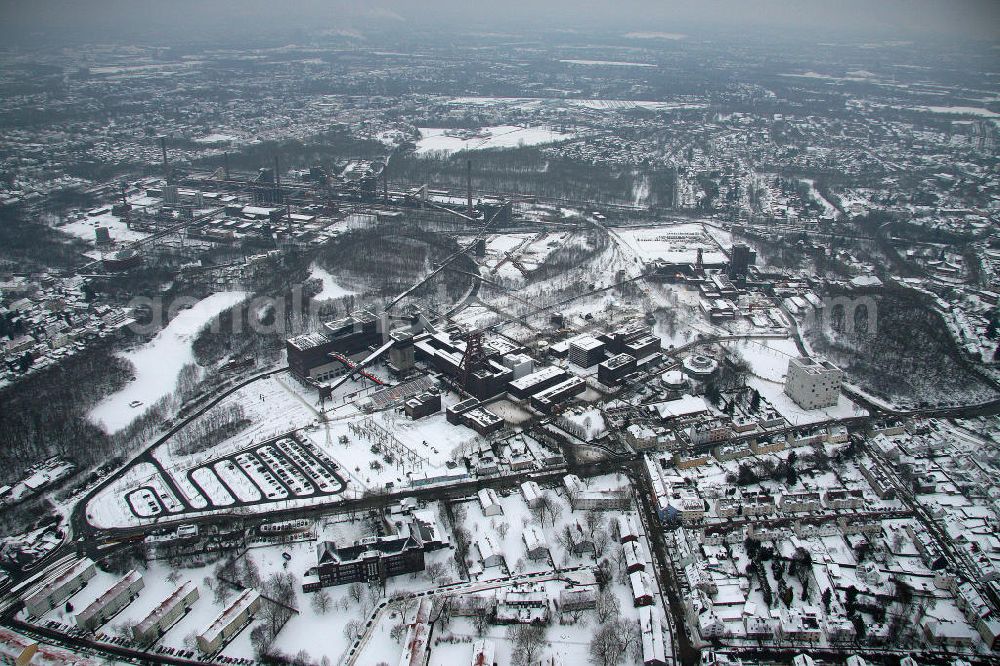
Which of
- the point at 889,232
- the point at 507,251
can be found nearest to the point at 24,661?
the point at 507,251

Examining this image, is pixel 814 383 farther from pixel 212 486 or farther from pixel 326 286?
pixel 326 286

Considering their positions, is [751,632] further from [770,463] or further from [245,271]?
[245,271]

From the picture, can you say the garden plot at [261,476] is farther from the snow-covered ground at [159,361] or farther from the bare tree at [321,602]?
the snow-covered ground at [159,361]

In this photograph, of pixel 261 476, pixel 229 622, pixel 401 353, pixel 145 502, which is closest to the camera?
pixel 229 622

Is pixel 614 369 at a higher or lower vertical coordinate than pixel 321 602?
higher

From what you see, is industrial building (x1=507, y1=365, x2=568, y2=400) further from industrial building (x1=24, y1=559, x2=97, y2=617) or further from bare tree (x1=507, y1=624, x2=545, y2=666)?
industrial building (x1=24, y1=559, x2=97, y2=617)

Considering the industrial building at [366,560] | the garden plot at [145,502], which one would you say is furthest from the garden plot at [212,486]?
the industrial building at [366,560]

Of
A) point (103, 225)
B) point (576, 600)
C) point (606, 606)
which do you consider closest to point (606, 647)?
point (606, 606)
